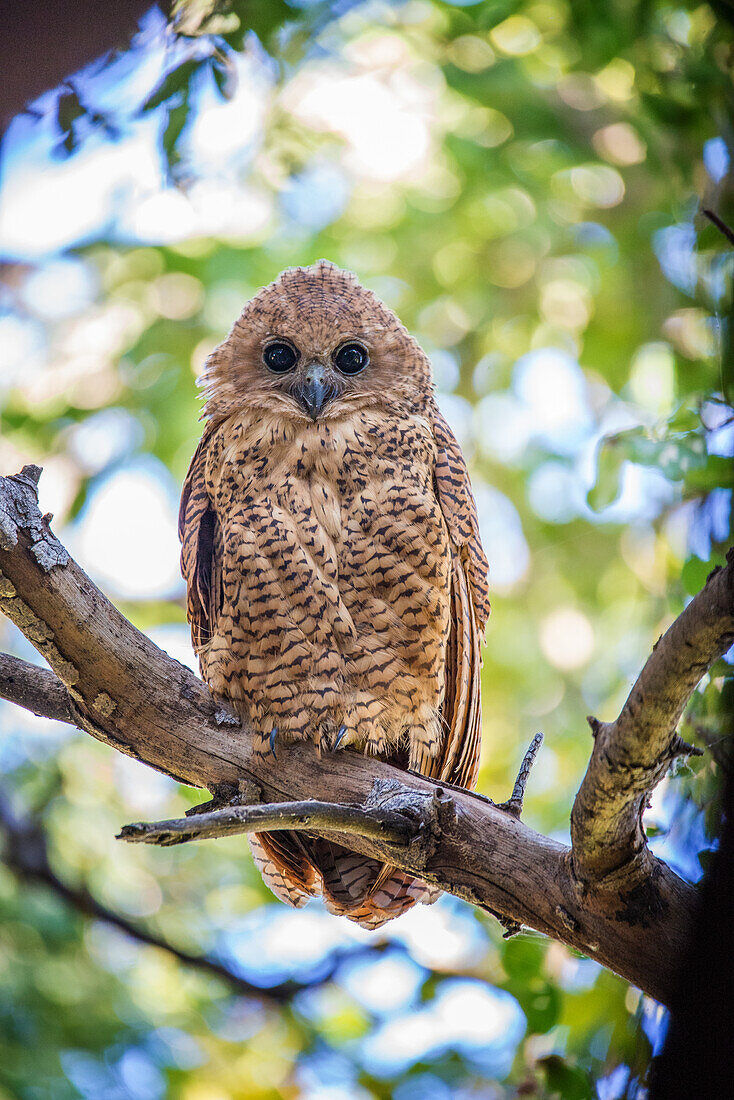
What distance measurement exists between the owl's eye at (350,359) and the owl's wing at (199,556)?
67 cm

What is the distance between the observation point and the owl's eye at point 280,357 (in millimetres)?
3621

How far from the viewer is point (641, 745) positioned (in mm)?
1722

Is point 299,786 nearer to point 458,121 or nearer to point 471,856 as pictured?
point 471,856

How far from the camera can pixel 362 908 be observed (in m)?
3.16

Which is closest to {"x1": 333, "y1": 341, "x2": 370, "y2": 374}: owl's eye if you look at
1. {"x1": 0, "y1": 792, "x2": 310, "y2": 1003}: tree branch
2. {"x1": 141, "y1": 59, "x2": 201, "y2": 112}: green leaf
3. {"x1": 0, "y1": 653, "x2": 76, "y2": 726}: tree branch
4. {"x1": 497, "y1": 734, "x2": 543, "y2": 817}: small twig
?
{"x1": 141, "y1": 59, "x2": 201, "y2": 112}: green leaf

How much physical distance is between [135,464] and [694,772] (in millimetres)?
4525

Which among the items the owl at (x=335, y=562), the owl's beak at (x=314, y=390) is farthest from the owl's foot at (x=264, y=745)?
the owl's beak at (x=314, y=390)

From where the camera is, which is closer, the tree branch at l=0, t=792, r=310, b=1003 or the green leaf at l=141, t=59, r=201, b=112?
the green leaf at l=141, t=59, r=201, b=112

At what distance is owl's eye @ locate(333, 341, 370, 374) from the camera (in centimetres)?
362

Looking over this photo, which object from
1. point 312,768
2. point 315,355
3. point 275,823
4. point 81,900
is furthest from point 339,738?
point 81,900

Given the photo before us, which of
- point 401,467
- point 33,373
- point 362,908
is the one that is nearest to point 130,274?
point 33,373

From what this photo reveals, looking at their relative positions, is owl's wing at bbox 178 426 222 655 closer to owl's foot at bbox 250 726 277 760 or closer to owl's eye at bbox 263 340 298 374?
owl's eye at bbox 263 340 298 374

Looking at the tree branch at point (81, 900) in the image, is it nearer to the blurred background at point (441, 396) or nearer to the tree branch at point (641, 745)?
the blurred background at point (441, 396)

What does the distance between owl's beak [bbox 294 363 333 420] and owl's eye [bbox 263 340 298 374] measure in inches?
3.8
